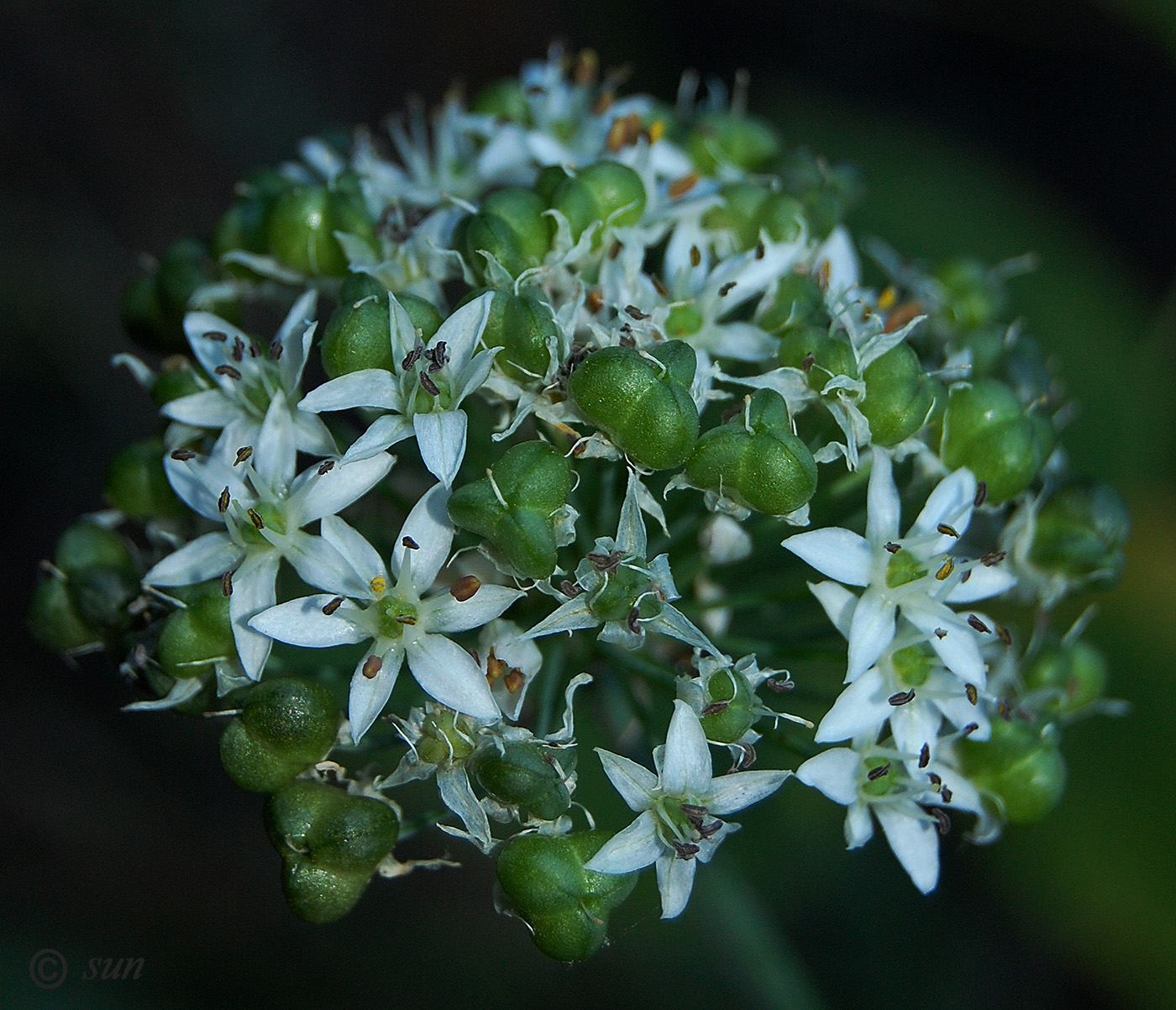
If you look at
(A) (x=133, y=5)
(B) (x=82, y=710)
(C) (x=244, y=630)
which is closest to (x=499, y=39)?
(A) (x=133, y=5)

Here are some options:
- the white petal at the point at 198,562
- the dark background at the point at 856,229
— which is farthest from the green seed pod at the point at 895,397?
the dark background at the point at 856,229

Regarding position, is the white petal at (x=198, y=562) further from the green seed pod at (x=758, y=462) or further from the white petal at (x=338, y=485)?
the green seed pod at (x=758, y=462)

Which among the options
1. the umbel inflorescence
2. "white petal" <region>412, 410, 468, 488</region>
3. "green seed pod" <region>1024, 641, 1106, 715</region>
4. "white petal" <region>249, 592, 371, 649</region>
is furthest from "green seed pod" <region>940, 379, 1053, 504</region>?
"white petal" <region>249, 592, 371, 649</region>

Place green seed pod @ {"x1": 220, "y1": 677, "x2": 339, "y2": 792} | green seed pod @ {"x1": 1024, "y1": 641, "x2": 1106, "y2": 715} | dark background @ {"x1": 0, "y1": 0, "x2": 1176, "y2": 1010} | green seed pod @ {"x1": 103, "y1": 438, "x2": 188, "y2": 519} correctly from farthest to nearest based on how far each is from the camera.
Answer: dark background @ {"x1": 0, "y1": 0, "x2": 1176, "y2": 1010} < green seed pod @ {"x1": 1024, "y1": 641, "x2": 1106, "y2": 715} < green seed pod @ {"x1": 103, "y1": 438, "x2": 188, "y2": 519} < green seed pod @ {"x1": 220, "y1": 677, "x2": 339, "y2": 792}

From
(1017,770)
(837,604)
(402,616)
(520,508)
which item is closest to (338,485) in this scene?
(402,616)

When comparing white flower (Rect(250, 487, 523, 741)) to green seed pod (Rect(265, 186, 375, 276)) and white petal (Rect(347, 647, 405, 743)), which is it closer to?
white petal (Rect(347, 647, 405, 743))

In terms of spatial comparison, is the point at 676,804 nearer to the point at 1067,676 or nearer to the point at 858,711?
the point at 858,711
